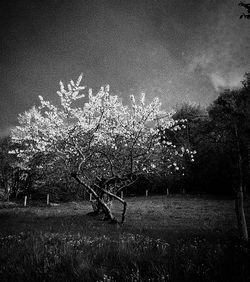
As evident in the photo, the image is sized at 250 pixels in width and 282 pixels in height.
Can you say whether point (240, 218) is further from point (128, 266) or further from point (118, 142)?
point (118, 142)

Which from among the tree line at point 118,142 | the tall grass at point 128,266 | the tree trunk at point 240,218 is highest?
the tree line at point 118,142

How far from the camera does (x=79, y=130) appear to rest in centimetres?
1897

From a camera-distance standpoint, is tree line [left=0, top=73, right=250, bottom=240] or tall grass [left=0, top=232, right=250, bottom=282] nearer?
tall grass [left=0, top=232, right=250, bottom=282]

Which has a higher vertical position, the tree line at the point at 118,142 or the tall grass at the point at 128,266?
the tree line at the point at 118,142

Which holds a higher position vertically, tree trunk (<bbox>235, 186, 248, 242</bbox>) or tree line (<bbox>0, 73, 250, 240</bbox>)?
tree line (<bbox>0, 73, 250, 240</bbox>)

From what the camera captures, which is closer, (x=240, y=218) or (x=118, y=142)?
(x=240, y=218)

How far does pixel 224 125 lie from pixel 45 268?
8.86m

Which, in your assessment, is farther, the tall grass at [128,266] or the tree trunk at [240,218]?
the tree trunk at [240,218]

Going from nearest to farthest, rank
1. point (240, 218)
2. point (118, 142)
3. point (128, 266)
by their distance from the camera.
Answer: point (128, 266), point (240, 218), point (118, 142)

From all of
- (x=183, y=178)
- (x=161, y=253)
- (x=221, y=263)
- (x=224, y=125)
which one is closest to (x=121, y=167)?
(x=224, y=125)

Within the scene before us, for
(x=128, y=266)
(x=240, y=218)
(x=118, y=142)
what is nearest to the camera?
(x=128, y=266)

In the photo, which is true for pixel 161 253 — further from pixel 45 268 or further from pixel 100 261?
pixel 45 268

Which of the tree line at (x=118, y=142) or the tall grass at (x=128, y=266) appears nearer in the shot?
the tall grass at (x=128, y=266)

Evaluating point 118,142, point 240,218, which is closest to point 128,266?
point 240,218
